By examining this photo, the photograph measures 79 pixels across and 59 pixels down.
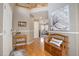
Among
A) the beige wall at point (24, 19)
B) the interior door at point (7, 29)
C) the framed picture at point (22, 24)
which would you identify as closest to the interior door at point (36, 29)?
the beige wall at point (24, 19)

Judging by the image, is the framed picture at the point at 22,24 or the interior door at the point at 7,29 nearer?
the interior door at the point at 7,29

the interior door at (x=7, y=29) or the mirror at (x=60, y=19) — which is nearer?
the interior door at (x=7, y=29)

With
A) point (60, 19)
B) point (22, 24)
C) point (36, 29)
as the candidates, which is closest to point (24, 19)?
point (22, 24)

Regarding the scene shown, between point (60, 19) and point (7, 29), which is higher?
point (60, 19)

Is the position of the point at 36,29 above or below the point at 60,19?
below

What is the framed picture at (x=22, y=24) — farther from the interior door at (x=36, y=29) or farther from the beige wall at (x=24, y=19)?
the interior door at (x=36, y=29)

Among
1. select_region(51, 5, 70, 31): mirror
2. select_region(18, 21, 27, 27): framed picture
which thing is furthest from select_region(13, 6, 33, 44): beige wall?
select_region(51, 5, 70, 31): mirror

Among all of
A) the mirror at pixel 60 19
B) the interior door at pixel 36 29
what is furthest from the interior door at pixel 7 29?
the mirror at pixel 60 19

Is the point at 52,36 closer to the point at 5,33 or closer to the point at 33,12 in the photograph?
the point at 33,12

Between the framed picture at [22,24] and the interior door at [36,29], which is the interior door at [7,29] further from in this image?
the interior door at [36,29]

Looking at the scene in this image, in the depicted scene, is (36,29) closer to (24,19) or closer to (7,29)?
(24,19)

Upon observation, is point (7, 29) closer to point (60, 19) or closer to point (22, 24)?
point (22, 24)

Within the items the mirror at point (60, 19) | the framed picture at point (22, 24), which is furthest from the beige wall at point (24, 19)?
the mirror at point (60, 19)

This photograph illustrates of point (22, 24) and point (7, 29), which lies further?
point (22, 24)
